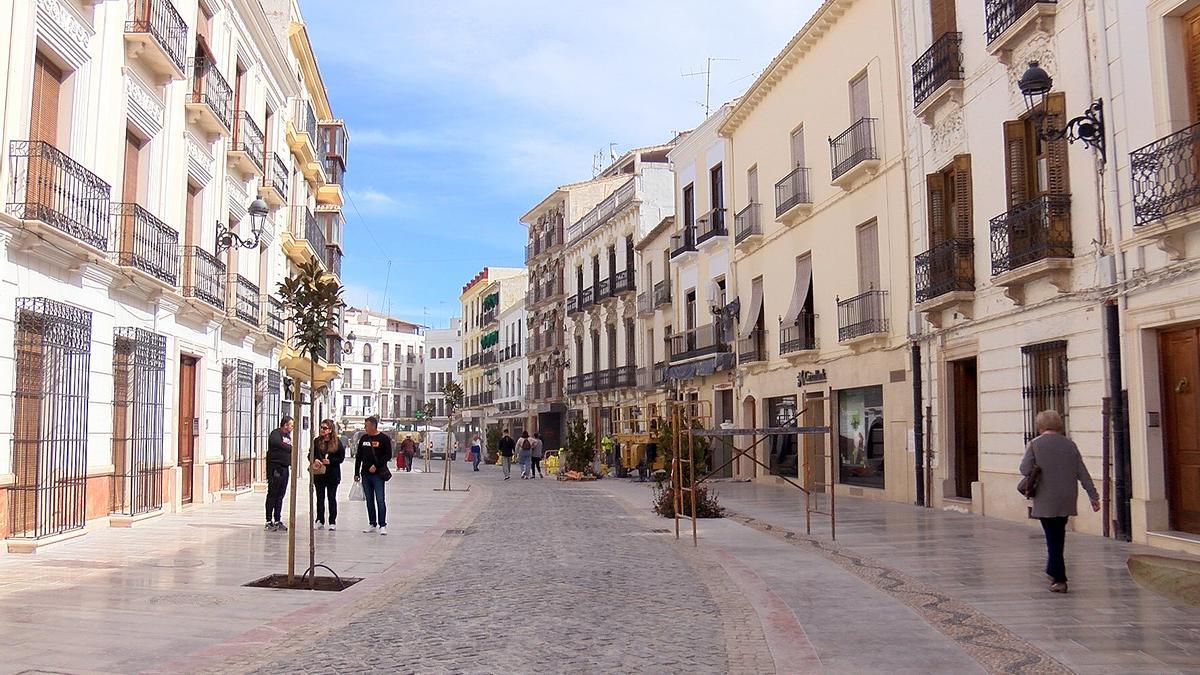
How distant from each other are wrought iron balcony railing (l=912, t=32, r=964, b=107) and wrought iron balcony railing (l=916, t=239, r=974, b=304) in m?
2.59

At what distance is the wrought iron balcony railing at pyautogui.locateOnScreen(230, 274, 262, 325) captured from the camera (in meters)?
21.1

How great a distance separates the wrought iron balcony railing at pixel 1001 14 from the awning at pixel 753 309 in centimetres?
1239

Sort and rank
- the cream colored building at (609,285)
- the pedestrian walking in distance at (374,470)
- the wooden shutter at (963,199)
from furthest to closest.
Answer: the cream colored building at (609,285) → the wooden shutter at (963,199) → the pedestrian walking in distance at (374,470)

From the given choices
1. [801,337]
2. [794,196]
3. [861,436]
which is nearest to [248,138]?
[794,196]

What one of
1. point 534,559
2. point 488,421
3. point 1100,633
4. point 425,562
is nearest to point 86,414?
point 425,562

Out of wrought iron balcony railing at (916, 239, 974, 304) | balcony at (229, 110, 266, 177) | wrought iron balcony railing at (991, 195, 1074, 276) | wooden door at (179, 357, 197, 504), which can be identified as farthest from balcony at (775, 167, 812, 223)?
wooden door at (179, 357, 197, 504)

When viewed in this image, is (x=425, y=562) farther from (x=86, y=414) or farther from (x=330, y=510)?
(x=86, y=414)

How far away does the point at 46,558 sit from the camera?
10.6 metres

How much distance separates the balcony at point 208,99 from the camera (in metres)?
17.3

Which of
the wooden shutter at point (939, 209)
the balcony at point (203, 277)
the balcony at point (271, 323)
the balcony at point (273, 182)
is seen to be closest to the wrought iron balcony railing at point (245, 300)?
the balcony at point (271, 323)

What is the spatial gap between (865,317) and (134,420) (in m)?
13.0

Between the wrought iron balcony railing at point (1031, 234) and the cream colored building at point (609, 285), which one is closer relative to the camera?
the wrought iron balcony railing at point (1031, 234)

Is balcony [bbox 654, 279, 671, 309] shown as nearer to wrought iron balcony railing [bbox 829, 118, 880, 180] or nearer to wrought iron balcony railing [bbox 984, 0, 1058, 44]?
wrought iron balcony railing [bbox 829, 118, 880, 180]

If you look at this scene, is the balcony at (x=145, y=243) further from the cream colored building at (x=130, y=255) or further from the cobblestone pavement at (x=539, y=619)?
the cobblestone pavement at (x=539, y=619)
